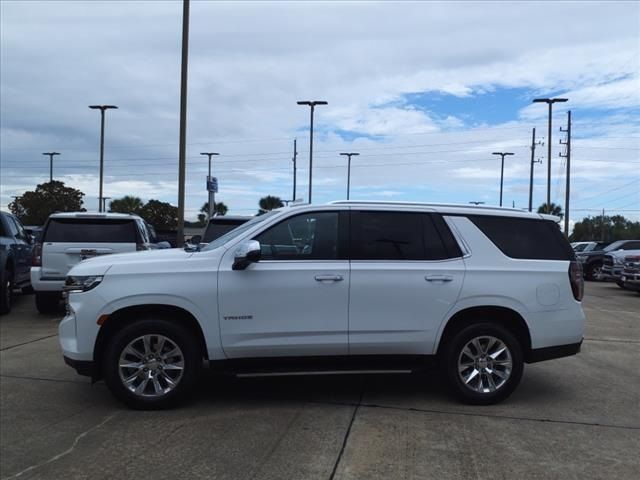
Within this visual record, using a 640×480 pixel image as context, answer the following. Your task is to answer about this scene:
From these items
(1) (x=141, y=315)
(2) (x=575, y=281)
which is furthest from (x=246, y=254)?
(2) (x=575, y=281)

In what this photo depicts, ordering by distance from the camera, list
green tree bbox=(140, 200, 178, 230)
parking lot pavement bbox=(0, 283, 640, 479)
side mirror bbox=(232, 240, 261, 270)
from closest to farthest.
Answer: parking lot pavement bbox=(0, 283, 640, 479) → side mirror bbox=(232, 240, 261, 270) → green tree bbox=(140, 200, 178, 230)

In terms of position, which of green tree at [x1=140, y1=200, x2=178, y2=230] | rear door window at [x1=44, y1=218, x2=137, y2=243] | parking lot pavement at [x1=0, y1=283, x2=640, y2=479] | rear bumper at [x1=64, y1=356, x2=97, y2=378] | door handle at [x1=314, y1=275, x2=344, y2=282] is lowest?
parking lot pavement at [x1=0, y1=283, x2=640, y2=479]

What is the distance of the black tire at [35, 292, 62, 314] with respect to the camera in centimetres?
1087

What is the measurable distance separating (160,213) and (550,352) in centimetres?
7156

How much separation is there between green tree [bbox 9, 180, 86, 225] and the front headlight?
188 ft

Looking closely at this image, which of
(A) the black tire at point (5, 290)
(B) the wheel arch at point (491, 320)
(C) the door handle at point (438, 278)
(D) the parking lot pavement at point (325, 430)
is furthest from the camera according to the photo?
(A) the black tire at point (5, 290)

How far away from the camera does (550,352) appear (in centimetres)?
561

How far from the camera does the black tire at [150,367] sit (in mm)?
5141

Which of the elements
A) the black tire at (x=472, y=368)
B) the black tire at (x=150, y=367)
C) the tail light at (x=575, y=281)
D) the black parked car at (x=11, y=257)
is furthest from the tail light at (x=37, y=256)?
the tail light at (x=575, y=281)

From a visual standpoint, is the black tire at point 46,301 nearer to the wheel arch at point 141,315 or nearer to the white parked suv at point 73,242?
the white parked suv at point 73,242

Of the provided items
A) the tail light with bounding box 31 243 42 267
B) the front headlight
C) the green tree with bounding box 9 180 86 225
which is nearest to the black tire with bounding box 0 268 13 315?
the tail light with bounding box 31 243 42 267

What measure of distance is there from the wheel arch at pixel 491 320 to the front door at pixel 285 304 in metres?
0.98

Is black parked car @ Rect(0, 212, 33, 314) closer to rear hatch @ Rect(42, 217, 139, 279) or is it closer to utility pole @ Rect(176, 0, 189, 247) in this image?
rear hatch @ Rect(42, 217, 139, 279)

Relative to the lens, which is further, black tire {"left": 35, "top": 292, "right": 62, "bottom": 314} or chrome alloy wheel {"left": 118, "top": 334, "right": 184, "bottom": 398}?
black tire {"left": 35, "top": 292, "right": 62, "bottom": 314}
